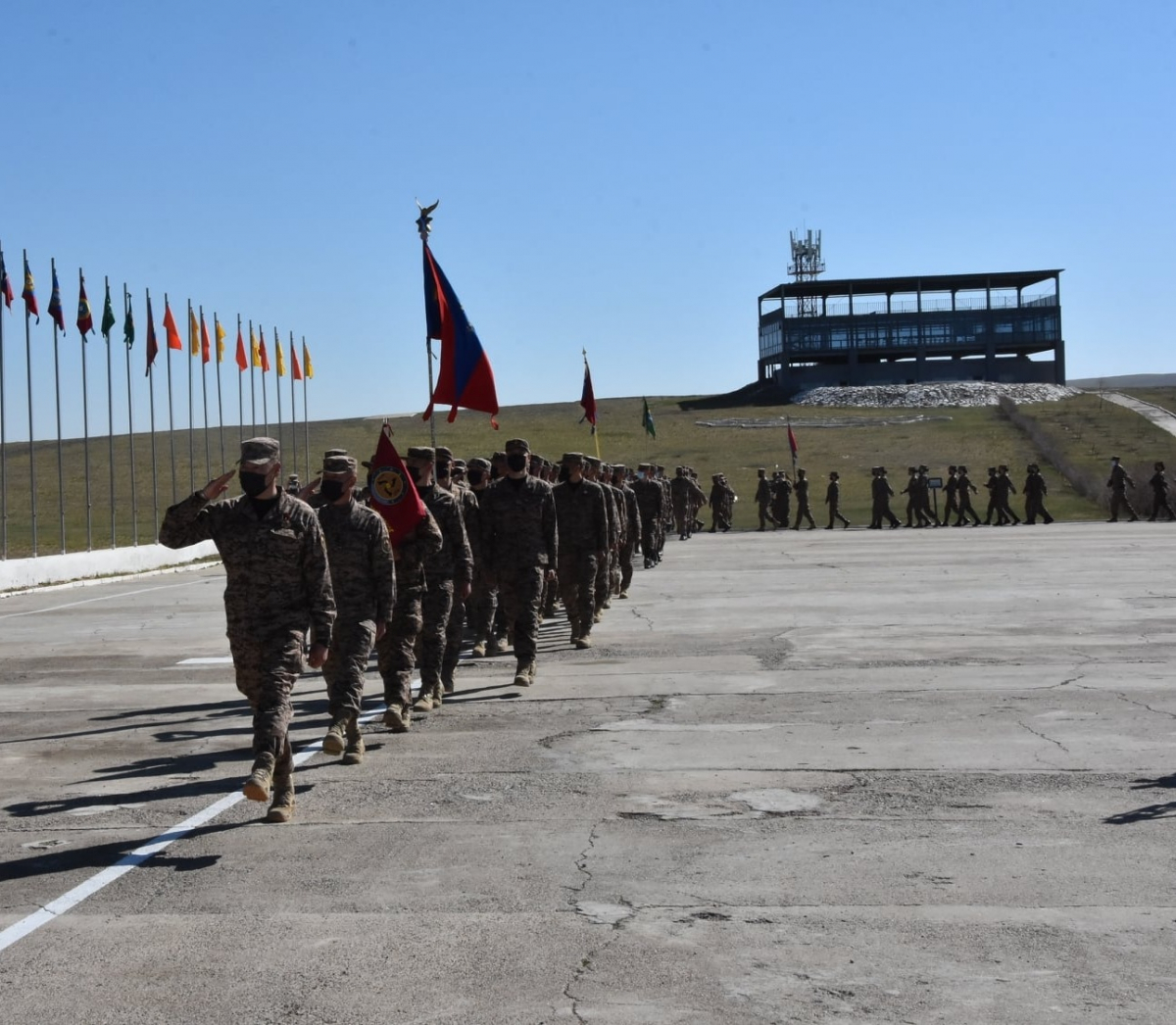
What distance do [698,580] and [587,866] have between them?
61.8ft

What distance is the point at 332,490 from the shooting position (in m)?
9.13

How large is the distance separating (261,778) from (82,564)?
965 inches

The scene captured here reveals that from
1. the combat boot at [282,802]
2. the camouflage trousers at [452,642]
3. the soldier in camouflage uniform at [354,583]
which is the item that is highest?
the soldier in camouflage uniform at [354,583]

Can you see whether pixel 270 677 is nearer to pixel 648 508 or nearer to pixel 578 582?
pixel 578 582

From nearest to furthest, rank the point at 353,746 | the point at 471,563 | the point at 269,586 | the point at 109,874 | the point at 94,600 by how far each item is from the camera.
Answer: the point at 109,874 < the point at 269,586 < the point at 353,746 < the point at 471,563 < the point at 94,600

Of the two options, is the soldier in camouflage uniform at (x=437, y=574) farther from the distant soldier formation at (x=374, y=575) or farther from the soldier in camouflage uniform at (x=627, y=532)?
the soldier in camouflage uniform at (x=627, y=532)

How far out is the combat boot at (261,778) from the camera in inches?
280

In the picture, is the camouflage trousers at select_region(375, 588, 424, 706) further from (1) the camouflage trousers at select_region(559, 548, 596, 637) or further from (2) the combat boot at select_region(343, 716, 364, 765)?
(1) the camouflage trousers at select_region(559, 548, 596, 637)

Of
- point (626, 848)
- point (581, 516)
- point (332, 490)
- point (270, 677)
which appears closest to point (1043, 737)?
→ point (626, 848)

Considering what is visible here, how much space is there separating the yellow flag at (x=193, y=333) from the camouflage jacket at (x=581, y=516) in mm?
27175

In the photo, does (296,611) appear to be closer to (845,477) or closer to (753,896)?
(753,896)

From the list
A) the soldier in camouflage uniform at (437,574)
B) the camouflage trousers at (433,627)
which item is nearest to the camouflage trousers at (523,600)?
the soldier in camouflage uniform at (437,574)

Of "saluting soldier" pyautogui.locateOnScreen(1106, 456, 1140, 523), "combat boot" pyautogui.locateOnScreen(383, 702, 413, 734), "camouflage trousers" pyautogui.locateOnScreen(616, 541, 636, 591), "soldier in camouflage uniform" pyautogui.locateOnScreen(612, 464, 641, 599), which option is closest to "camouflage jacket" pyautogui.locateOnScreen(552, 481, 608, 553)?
"combat boot" pyautogui.locateOnScreen(383, 702, 413, 734)

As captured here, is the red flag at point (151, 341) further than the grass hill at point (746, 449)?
No
